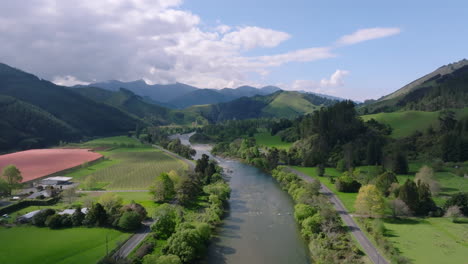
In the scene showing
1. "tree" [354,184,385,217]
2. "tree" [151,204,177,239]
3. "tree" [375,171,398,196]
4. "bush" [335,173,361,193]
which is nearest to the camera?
"tree" [151,204,177,239]

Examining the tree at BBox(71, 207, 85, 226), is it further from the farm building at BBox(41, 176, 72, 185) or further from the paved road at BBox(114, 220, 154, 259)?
the farm building at BBox(41, 176, 72, 185)

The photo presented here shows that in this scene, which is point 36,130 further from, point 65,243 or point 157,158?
point 65,243

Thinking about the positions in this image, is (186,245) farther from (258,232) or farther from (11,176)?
(11,176)

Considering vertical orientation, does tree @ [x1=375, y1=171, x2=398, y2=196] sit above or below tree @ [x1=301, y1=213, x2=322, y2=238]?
above

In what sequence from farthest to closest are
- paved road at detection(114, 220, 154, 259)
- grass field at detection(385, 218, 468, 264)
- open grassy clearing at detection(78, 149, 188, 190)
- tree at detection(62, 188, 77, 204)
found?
open grassy clearing at detection(78, 149, 188, 190)
tree at detection(62, 188, 77, 204)
paved road at detection(114, 220, 154, 259)
grass field at detection(385, 218, 468, 264)

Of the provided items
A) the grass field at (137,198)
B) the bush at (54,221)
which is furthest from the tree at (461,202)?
the bush at (54,221)

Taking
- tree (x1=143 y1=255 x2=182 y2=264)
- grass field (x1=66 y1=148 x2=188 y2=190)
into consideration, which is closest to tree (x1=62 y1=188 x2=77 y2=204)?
grass field (x1=66 y1=148 x2=188 y2=190)

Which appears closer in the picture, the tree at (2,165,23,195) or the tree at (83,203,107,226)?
the tree at (83,203,107,226)
